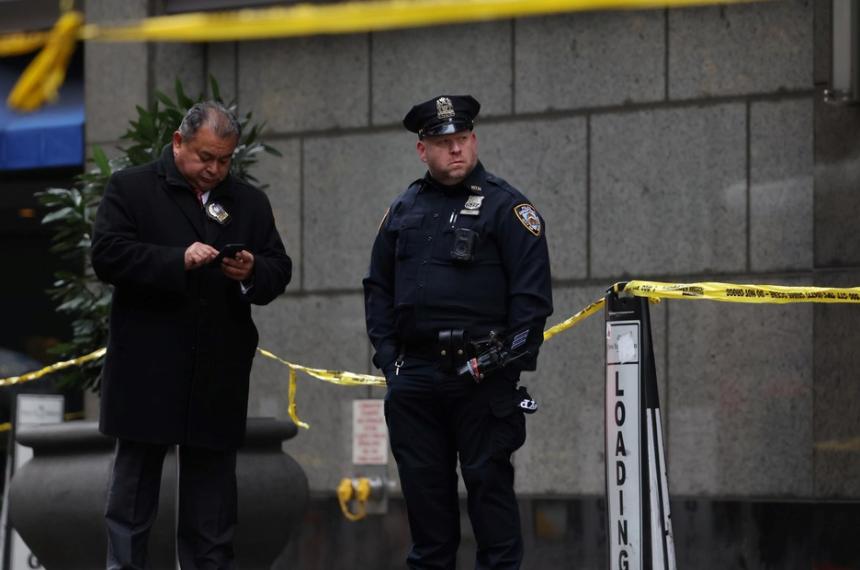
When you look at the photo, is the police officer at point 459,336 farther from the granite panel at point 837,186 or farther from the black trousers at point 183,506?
the granite panel at point 837,186

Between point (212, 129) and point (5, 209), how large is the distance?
6.59m

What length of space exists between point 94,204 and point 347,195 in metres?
1.77

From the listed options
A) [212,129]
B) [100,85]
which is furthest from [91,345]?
[212,129]

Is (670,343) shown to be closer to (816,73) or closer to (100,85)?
(816,73)

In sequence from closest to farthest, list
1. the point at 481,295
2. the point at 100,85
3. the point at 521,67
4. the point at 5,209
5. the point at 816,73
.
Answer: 1. the point at 481,295
2. the point at 816,73
3. the point at 521,67
4. the point at 100,85
5. the point at 5,209

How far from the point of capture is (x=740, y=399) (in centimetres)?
923

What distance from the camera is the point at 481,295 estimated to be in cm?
630

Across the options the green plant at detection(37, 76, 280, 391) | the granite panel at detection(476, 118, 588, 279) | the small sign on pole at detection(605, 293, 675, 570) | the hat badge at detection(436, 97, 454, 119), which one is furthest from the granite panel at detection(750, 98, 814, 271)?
the hat badge at detection(436, 97, 454, 119)

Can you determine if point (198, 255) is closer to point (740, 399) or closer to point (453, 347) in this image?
point (453, 347)

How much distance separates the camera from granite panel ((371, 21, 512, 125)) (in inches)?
397

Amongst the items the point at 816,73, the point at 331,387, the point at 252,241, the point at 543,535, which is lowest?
the point at 543,535

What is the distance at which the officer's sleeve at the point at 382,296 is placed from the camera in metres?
6.50

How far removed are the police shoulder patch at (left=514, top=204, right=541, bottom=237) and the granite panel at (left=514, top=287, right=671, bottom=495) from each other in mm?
3234

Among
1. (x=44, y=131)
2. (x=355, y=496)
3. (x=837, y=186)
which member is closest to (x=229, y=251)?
(x=837, y=186)
